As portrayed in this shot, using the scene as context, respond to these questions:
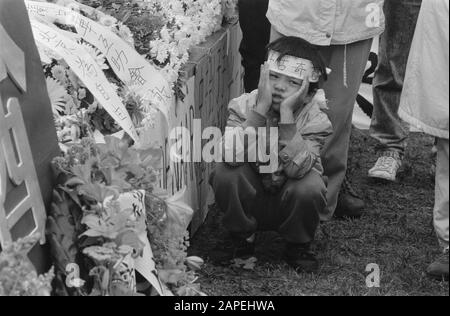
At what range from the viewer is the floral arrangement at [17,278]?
92.2 inches

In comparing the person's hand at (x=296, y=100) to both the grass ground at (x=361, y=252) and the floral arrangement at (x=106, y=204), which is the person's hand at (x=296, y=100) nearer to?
the floral arrangement at (x=106, y=204)

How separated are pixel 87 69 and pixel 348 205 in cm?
170

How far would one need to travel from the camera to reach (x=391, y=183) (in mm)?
5238

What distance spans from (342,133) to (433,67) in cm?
139

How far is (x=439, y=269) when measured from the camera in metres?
3.63

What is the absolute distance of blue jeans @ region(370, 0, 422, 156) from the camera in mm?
5035

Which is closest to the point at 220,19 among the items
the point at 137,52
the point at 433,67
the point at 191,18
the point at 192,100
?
the point at 191,18

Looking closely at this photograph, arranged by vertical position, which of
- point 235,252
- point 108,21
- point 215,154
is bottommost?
point 235,252

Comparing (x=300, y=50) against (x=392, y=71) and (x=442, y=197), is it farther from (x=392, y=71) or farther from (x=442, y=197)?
(x=392, y=71)

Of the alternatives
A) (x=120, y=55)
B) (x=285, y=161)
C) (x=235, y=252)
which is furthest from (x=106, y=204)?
(x=235, y=252)

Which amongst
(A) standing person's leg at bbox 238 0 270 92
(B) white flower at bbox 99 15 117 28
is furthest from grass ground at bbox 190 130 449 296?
(B) white flower at bbox 99 15 117 28

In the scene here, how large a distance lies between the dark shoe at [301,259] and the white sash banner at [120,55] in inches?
30.8

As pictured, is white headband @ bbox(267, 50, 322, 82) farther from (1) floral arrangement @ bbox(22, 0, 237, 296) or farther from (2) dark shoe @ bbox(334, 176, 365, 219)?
(2) dark shoe @ bbox(334, 176, 365, 219)
